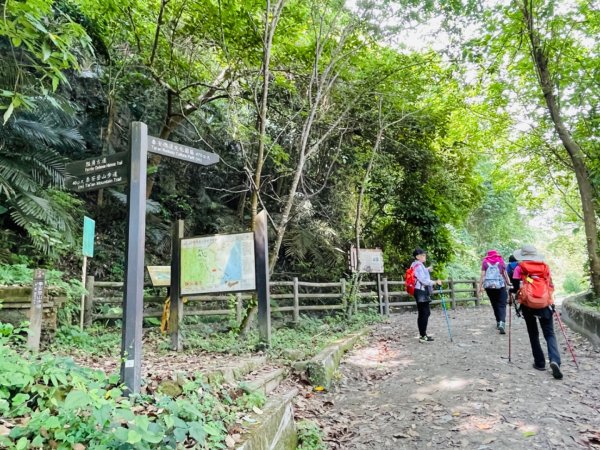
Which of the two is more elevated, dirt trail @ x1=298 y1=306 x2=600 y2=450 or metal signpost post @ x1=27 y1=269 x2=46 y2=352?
metal signpost post @ x1=27 y1=269 x2=46 y2=352

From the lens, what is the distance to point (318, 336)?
26.7 ft

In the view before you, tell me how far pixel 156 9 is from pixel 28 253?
18.3 feet

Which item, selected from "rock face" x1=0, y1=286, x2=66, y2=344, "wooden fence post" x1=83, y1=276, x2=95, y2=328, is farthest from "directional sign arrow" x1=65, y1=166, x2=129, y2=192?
"wooden fence post" x1=83, y1=276, x2=95, y2=328

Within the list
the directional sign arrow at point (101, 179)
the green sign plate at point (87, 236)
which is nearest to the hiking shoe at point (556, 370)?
the directional sign arrow at point (101, 179)

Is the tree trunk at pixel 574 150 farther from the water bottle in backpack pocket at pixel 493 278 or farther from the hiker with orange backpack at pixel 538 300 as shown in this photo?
the hiker with orange backpack at pixel 538 300

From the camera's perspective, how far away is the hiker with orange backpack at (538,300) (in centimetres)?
500

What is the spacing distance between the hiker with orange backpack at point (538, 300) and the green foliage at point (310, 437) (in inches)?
123

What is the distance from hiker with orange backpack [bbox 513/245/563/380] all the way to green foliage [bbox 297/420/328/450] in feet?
10.2

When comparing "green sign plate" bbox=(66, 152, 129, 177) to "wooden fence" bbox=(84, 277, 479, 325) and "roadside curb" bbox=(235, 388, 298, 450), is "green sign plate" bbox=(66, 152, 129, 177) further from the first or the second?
"wooden fence" bbox=(84, 277, 479, 325)

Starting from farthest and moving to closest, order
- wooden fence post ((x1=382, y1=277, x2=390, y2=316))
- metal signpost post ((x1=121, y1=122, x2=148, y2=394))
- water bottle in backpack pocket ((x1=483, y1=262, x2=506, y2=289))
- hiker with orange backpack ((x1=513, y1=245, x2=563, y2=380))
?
wooden fence post ((x1=382, y1=277, x2=390, y2=316))
water bottle in backpack pocket ((x1=483, y1=262, x2=506, y2=289))
hiker with orange backpack ((x1=513, y1=245, x2=563, y2=380))
metal signpost post ((x1=121, y1=122, x2=148, y2=394))

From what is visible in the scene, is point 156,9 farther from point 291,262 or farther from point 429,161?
point 429,161

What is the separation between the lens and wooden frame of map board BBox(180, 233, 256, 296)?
589 cm

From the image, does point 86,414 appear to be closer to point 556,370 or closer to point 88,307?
point 556,370

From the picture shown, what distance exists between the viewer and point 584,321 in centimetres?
723
